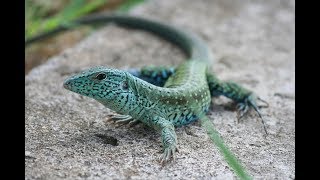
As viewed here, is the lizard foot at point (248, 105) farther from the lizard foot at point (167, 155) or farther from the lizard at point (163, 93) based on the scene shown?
the lizard foot at point (167, 155)

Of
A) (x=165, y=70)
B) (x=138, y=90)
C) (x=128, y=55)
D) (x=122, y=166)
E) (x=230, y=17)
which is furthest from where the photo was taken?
(x=230, y=17)

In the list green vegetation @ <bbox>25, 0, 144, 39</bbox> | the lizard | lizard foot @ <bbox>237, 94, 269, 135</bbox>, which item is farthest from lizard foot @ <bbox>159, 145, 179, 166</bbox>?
green vegetation @ <bbox>25, 0, 144, 39</bbox>

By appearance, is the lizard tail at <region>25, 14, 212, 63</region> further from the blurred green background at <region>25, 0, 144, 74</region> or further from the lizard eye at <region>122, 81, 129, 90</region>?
the lizard eye at <region>122, 81, 129, 90</region>

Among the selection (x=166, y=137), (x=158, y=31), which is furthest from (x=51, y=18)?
(x=166, y=137)

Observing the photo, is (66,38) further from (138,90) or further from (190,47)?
(138,90)

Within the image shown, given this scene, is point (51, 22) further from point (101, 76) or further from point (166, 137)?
point (166, 137)

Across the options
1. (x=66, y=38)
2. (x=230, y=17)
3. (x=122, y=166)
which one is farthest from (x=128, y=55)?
(x=122, y=166)

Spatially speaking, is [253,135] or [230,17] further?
[230,17]
